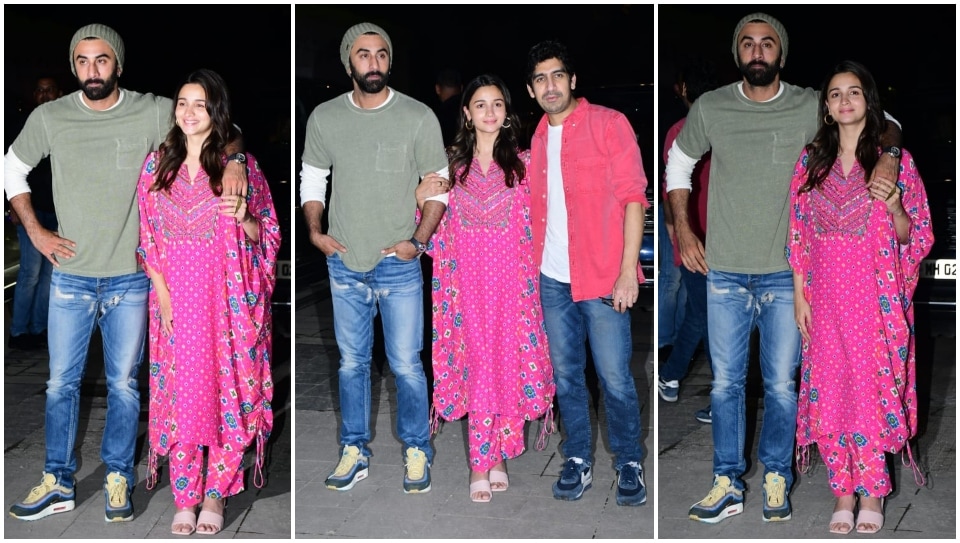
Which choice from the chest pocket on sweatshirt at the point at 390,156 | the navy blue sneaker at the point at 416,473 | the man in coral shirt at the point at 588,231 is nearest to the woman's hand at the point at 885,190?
the man in coral shirt at the point at 588,231

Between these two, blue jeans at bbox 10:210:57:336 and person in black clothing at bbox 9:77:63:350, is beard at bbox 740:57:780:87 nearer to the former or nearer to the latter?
person in black clothing at bbox 9:77:63:350

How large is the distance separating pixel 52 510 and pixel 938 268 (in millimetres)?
4195

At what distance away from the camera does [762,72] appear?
3648mm

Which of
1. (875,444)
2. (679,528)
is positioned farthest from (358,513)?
(875,444)

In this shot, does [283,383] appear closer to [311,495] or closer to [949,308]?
[311,495]

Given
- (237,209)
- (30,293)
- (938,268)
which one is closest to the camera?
(237,209)

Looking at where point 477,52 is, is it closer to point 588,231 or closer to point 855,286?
point 588,231

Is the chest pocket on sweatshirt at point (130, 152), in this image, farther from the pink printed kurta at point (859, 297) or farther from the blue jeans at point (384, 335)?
the pink printed kurta at point (859, 297)

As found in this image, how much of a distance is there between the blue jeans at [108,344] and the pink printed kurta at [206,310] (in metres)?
0.10

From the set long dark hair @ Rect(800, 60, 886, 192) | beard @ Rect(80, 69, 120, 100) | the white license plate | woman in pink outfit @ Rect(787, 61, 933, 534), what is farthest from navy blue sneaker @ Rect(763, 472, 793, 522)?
the white license plate

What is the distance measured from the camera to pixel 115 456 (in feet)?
12.8

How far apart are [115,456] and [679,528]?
1743 mm

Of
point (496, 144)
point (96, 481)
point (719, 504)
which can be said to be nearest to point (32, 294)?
point (96, 481)

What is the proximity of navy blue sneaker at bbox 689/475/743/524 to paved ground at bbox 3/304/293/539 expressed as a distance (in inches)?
49.4
